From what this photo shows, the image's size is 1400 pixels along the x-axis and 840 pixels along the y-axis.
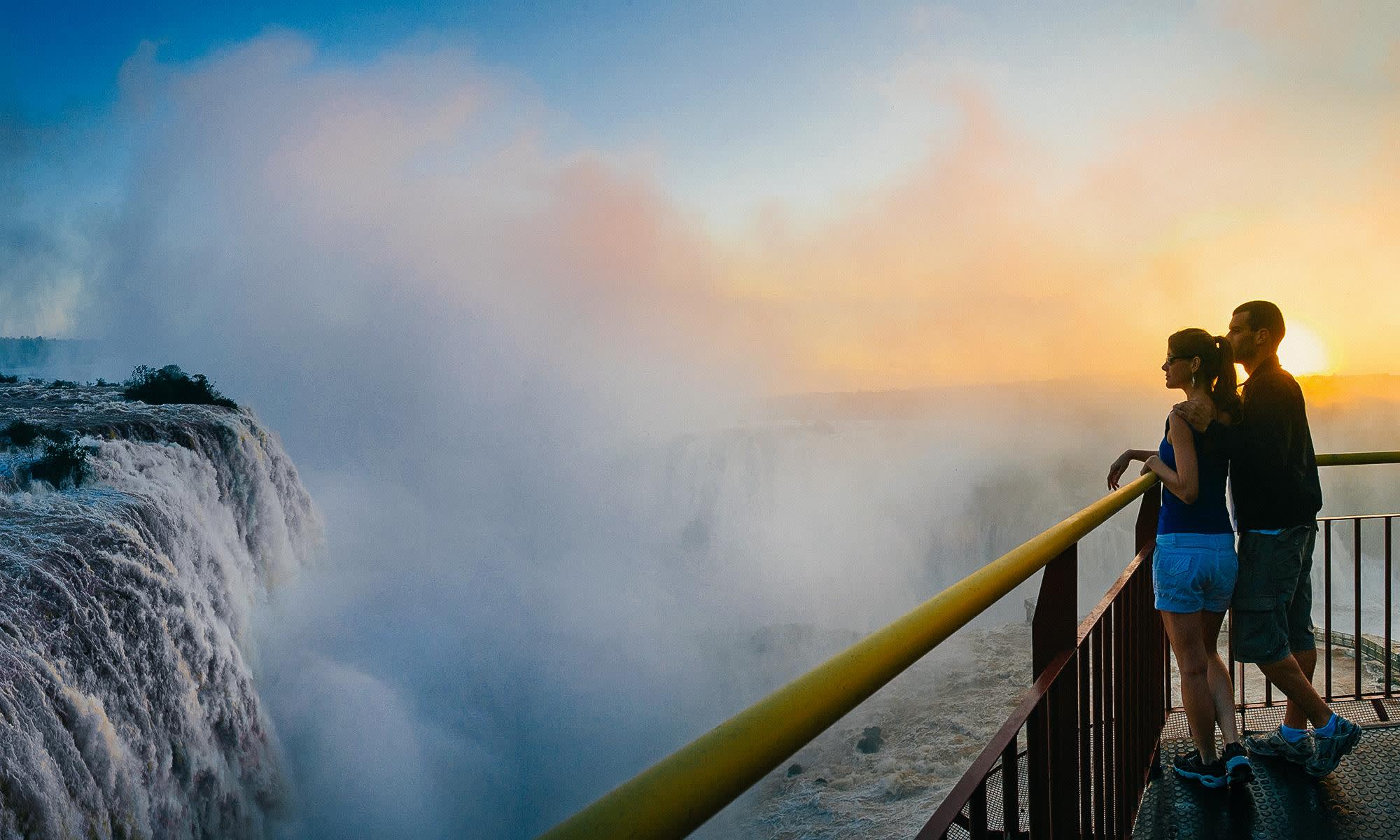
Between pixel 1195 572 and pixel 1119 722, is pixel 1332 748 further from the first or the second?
pixel 1119 722

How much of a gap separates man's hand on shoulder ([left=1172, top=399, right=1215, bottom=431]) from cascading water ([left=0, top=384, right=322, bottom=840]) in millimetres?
12904

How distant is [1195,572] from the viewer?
2783 millimetres

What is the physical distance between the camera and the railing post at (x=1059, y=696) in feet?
4.96

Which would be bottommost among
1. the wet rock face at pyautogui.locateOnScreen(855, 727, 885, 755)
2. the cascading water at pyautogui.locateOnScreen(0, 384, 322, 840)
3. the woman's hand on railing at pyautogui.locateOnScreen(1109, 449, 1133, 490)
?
the wet rock face at pyautogui.locateOnScreen(855, 727, 885, 755)

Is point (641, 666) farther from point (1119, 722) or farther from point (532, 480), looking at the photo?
point (1119, 722)

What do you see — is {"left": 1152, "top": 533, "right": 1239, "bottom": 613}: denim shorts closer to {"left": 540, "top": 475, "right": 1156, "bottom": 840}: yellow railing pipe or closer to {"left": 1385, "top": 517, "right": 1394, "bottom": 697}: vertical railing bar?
{"left": 1385, "top": 517, "right": 1394, "bottom": 697}: vertical railing bar

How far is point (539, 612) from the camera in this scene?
57.2m

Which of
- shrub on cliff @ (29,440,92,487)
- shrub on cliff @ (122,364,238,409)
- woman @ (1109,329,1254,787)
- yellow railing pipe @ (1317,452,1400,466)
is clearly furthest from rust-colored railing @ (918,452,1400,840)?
shrub on cliff @ (122,364,238,409)

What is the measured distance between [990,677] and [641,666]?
27799mm

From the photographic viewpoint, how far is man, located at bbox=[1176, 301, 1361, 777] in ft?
9.48

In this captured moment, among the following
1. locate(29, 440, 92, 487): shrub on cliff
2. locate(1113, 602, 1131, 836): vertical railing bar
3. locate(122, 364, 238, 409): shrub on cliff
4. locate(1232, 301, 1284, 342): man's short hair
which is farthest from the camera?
locate(122, 364, 238, 409): shrub on cliff

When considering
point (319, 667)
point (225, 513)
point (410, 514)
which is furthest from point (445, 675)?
point (225, 513)

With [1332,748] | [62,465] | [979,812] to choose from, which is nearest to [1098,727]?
[979,812]

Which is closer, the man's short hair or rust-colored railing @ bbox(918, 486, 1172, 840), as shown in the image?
rust-colored railing @ bbox(918, 486, 1172, 840)
